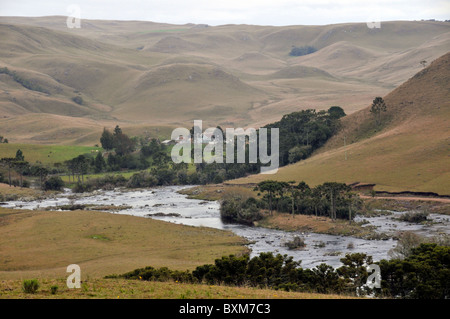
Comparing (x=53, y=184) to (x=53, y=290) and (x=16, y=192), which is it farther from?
(x=53, y=290)

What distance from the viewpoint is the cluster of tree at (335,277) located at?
3425cm

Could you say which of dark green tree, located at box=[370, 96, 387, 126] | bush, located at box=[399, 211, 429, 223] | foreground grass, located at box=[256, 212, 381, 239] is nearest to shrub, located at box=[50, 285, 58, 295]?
foreground grass, located at box=[256, 212, 381, 239]

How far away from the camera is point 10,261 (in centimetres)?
5397

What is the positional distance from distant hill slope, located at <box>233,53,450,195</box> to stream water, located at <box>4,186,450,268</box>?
52.1 feet

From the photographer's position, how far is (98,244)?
62906 millimetres

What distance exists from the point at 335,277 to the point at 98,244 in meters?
33.6

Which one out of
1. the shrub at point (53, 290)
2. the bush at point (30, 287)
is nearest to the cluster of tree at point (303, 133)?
the shrub at point (53, 290)

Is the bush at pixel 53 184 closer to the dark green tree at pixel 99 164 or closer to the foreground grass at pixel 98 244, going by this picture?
the dark green tree at pixel 99 164

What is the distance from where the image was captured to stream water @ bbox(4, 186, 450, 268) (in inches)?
2293

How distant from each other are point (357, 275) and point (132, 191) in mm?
87012

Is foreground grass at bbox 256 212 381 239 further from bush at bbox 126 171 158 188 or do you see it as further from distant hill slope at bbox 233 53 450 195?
bush at bbox 126 171 158 188

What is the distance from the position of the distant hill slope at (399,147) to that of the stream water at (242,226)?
15866 mm
